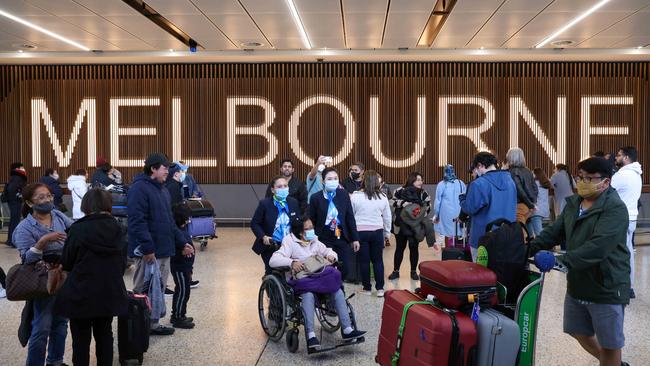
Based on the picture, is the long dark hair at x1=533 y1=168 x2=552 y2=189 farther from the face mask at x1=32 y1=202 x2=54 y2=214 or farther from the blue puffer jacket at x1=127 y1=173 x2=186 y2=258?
the face mask at x1=32 y1=202 x2=54 y2=214

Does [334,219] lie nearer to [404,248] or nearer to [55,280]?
[404,248]

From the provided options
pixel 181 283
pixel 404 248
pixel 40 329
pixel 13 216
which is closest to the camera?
pixel 40 329

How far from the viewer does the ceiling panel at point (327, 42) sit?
1209cm

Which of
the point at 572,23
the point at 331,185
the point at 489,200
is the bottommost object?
the point at 489,200

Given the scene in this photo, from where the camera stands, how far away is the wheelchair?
17.0 ft

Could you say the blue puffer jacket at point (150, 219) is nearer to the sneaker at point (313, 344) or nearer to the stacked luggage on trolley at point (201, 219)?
the sneaker at point (313, 344)

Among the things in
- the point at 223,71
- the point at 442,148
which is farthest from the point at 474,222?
the point at 223,71

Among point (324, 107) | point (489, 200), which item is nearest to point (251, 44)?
point (324, 107)

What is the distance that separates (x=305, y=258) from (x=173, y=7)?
5.65 meters

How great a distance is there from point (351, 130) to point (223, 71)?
10.1 ft

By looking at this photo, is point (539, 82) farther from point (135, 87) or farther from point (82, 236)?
point (82, 236)

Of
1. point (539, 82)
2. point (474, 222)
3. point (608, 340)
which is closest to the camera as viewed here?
point (608, 340)

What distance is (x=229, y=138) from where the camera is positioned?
1455 cm

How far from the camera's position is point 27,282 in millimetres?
4145
